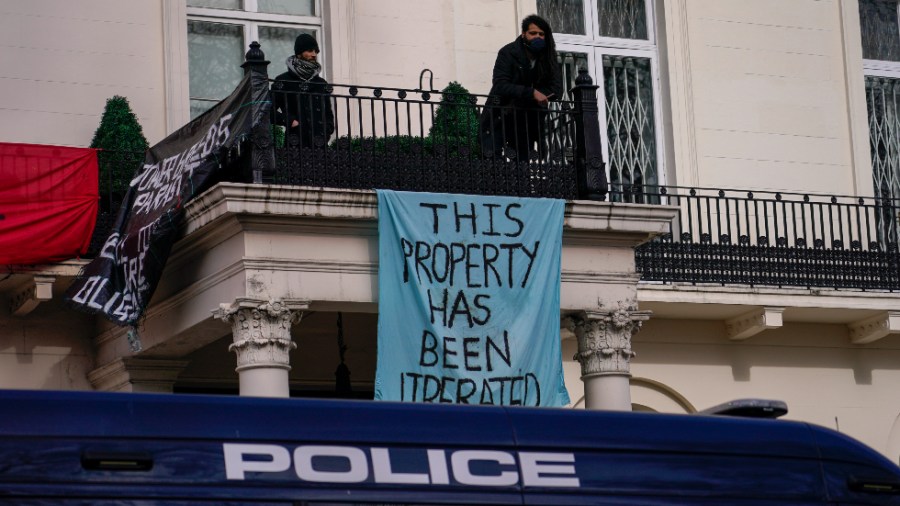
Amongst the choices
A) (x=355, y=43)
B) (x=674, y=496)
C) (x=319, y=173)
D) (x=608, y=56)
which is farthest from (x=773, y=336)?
(x=674, y=496)

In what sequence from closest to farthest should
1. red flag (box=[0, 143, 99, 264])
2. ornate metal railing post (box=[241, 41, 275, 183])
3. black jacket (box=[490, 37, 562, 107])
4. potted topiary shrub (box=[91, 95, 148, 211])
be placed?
ornate metal railing post (box=[241, 41, 275, 183]) → red flag (box=[0, 143, 99, 264]) → black jacket (box=[490, 37, 562, 107]) → potted topiary shrub (box=[91, 95, 148, 211])

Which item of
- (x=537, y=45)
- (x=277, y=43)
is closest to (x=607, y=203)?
(x=537, y=45)

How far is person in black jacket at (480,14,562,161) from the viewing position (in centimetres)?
1650

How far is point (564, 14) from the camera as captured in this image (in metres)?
20.6

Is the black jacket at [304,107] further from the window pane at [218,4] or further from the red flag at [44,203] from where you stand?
the window pane at [218,4]

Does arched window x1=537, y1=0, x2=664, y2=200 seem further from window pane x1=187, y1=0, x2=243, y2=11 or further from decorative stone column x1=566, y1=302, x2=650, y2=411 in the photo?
decorative stone column x1=566, y1=302, x2=650, y2=411

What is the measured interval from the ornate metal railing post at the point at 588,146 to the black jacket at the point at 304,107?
2078mm

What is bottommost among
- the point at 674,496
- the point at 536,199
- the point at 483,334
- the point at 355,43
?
the point at 674,496

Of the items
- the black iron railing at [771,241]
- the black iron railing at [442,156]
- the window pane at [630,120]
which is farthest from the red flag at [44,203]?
the window pane at [630,120]

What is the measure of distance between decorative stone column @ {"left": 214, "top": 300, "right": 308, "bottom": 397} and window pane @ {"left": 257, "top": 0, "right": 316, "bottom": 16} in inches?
188

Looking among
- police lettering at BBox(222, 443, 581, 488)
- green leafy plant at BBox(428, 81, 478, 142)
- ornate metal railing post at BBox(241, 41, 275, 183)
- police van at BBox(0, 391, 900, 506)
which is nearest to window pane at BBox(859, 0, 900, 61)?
green leafy plant at BBox(428, 81, 478, 142)

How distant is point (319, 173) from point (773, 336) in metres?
6.68

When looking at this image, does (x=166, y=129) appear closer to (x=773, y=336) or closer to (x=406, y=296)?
(x=406, y=296)

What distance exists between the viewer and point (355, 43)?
19000mm
